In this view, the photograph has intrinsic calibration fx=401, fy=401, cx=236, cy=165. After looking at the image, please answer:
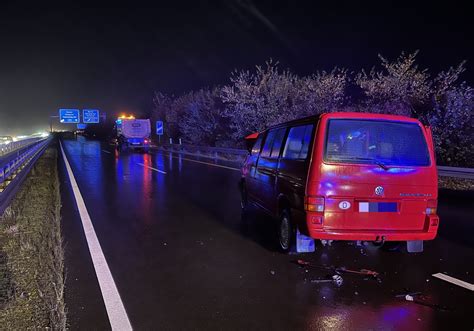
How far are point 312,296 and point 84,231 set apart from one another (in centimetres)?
Result: 450

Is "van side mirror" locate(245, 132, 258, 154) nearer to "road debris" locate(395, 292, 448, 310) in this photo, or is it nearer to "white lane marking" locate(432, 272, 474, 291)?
"white lane marking" locate(432, 272, 474, 291)

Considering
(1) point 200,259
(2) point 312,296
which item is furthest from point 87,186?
(2) point 312,296

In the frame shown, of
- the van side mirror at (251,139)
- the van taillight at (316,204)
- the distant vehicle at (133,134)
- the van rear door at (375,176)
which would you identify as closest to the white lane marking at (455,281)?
the van rear door at (375,176)

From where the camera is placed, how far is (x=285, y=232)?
19.7ft

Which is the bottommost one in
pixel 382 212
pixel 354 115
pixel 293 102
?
pixel 382 212

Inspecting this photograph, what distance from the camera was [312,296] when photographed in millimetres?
4480

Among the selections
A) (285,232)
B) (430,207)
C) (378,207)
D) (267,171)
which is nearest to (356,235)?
(378,207)

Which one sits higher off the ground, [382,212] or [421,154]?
[421,154]

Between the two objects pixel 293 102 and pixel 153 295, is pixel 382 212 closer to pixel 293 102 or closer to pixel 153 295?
pixel 153 295

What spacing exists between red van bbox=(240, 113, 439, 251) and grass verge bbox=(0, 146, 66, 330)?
310 centimetres

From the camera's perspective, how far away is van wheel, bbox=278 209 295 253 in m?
5.81

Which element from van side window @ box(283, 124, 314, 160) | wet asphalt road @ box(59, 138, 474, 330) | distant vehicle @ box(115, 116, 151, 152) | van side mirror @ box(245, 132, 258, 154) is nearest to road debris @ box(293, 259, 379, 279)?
wet asphalt road @ box(59, 138, 474, 330)

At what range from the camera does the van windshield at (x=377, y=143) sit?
201 inches

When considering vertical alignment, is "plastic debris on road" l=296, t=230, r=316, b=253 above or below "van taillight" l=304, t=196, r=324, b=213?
below
